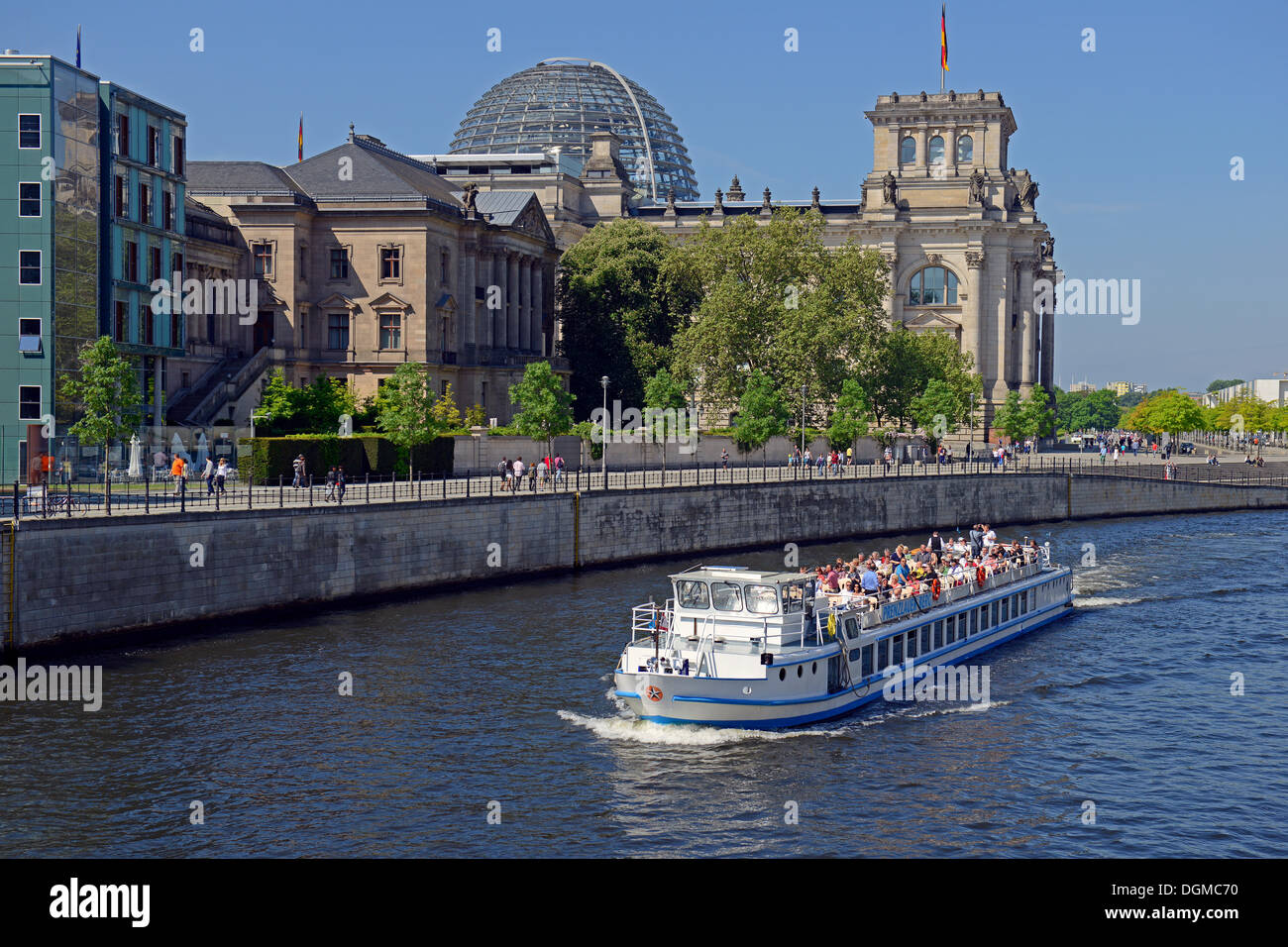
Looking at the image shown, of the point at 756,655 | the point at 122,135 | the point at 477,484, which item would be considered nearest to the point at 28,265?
the point at 122,135

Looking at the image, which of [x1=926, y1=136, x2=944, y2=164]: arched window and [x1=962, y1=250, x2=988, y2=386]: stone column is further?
[x1=926, y1=136, x2=944, y2=164]: arched window

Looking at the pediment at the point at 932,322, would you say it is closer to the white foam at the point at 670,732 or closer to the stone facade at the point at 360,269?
the stone facade at the point at 360,269

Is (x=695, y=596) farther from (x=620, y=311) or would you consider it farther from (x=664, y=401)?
(x=620, y=311)

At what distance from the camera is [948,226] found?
166 metres

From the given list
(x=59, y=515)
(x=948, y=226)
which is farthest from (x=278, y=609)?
(x=948, y=226)

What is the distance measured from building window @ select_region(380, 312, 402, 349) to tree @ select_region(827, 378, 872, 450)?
3390cm

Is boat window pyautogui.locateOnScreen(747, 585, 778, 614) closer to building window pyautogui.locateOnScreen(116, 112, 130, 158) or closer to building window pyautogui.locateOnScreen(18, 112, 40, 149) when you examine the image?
building window pyautogui.locateOnScreen(18, 112, 40, 149)

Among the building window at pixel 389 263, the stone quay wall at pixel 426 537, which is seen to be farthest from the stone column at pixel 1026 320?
the building window at pixel 389 263

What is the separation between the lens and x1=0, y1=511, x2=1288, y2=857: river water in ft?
97.5

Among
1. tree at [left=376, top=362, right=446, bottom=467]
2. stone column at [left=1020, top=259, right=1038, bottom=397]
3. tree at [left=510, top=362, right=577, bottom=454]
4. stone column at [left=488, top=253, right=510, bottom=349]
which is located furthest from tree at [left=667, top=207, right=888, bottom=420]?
stone column at [left=1020, top=259, right=1038, bottom=397]

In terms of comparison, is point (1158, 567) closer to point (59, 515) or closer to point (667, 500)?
point (667, 500)

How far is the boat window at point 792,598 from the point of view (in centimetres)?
4003

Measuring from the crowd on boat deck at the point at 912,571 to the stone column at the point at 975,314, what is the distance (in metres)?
104
